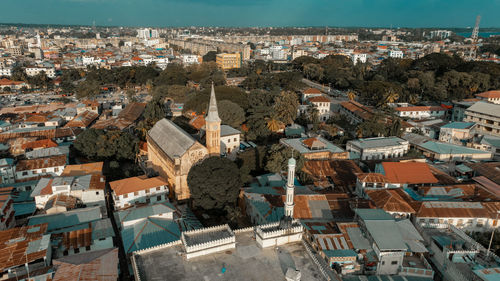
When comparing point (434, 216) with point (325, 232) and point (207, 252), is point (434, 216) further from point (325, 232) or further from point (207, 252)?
point (207, 252)

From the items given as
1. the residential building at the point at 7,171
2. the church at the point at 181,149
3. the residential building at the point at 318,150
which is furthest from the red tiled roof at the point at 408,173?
the residential building at the point at 7,171

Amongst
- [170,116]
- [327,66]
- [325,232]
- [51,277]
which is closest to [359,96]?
[327,66]

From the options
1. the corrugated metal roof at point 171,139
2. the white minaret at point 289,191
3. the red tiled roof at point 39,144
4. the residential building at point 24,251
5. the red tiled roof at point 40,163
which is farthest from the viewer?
the red tiled roof at point 39,144

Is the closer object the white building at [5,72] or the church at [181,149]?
the church at [181,149]

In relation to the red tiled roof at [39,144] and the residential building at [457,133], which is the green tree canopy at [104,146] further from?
the residential building at [457,133]

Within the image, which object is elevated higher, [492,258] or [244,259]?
[244,259]

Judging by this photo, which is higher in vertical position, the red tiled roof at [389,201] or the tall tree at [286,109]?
the tall tree at [286,109]
